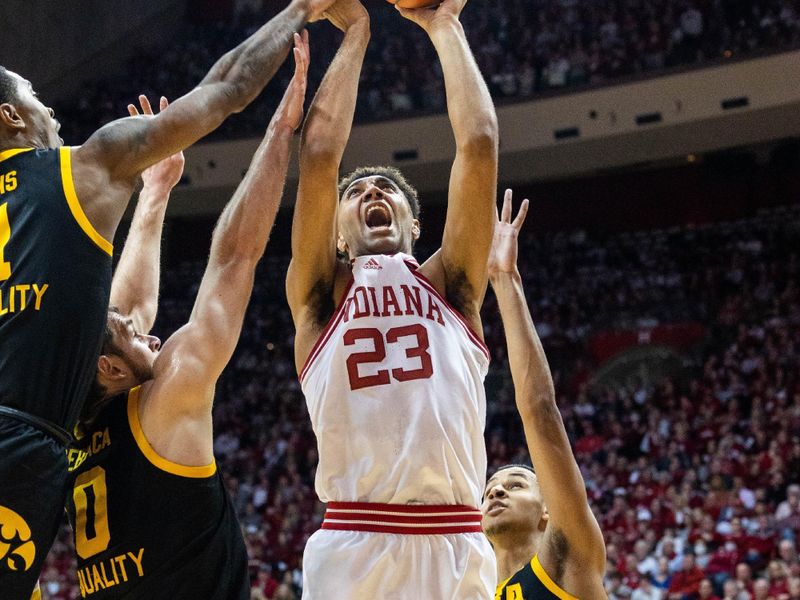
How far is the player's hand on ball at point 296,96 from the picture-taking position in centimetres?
375

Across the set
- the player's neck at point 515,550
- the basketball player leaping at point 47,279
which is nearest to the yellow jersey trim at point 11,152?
the basketball player leaping at point 47,279

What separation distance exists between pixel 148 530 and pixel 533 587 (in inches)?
71.1

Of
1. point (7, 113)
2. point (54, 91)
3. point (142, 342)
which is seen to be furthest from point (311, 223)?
point (54, 91)

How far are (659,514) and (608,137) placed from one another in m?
10.3

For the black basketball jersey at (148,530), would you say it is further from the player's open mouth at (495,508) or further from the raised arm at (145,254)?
the player's open mouth at (495,508)

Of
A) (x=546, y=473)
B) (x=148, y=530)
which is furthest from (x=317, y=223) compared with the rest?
(x=546, y=473)

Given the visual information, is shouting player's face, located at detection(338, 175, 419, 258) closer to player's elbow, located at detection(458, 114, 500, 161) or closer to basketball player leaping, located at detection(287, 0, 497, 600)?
basketball player leaping, located at detection(287, 0, 497, 600)

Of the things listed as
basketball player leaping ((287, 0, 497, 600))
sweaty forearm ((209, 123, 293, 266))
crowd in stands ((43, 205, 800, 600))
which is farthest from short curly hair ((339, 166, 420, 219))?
crowd in stands ((43, 205, 800, 600))

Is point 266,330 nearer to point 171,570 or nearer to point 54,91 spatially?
point 54,91

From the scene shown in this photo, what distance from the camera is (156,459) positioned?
125 inches

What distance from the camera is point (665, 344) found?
1919 cm

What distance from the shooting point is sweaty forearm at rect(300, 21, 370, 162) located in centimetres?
358

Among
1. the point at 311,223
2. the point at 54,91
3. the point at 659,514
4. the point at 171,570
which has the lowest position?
the point at 659,514

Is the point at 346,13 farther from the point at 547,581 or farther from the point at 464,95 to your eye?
the point at 547,581
